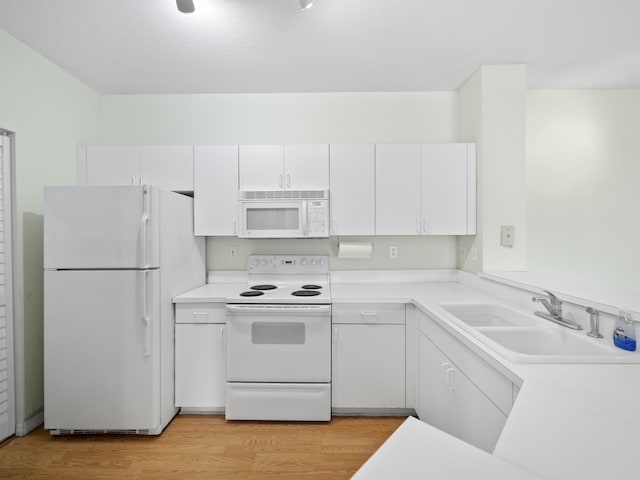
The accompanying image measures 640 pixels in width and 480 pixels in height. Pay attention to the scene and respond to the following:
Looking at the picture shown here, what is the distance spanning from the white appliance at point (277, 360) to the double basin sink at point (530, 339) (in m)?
0.91

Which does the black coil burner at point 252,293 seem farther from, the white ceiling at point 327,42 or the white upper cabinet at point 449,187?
the white ceiling at point 327,42

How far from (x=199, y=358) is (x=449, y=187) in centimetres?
236

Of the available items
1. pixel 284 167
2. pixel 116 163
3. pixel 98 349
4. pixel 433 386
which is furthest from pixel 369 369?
pixel 116 163

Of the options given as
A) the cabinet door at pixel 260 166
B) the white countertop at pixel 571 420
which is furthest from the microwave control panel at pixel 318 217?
the white countertop at pixel 571 420

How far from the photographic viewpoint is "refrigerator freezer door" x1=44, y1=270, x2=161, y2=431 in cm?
201

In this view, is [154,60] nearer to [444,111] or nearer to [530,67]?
[444,111]

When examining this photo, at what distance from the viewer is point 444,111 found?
114 inches

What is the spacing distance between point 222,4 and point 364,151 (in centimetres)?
137

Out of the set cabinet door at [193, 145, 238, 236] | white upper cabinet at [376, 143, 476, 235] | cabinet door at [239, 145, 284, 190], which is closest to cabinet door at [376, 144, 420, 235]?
white upper cabinet at [376, 143, 476, 235]

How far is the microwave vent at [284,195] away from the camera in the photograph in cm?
255

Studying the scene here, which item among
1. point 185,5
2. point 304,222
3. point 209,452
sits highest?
point 185,5

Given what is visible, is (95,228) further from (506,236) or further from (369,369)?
(506,236)

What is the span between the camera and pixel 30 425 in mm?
2141

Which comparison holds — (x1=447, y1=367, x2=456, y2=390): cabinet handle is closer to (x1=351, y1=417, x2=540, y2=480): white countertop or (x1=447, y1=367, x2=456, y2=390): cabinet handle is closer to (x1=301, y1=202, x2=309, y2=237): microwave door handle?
(x1=351, y1=417, x2=540, y2=480): white countertop
